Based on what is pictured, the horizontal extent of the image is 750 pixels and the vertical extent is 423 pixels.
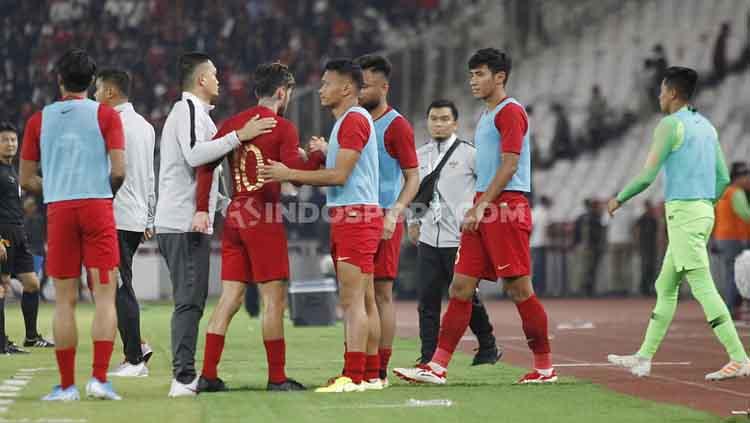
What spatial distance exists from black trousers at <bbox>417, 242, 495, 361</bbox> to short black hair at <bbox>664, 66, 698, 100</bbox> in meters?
2.59

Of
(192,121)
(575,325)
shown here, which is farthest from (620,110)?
(192,121)

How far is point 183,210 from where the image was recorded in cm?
1002

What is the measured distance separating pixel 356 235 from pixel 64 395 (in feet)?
6.86

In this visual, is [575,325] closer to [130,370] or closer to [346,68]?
[130,370]

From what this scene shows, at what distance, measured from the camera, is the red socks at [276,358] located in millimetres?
10055

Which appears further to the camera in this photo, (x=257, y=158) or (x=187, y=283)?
(x=187, y=283)

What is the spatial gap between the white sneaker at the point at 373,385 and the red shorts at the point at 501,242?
104 centimetres

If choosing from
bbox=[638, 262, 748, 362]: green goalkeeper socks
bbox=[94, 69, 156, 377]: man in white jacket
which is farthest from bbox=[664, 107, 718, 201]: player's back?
bbox=[94, 69, 156, 377]: man in white jacket

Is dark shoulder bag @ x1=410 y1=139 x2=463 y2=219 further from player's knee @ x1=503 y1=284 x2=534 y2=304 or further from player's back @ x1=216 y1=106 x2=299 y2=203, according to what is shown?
player's back @ x1=216 y1=106 x2=299 y2=203

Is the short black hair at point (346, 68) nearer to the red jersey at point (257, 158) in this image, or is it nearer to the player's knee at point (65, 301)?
the red jersey at point (257, 158)

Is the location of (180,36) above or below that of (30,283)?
above

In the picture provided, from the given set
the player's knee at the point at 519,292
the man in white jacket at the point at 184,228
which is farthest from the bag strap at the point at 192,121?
the player's knee at the point at 519,292

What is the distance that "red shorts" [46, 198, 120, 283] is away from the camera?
932 centimetres

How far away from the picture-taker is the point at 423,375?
421 inches
